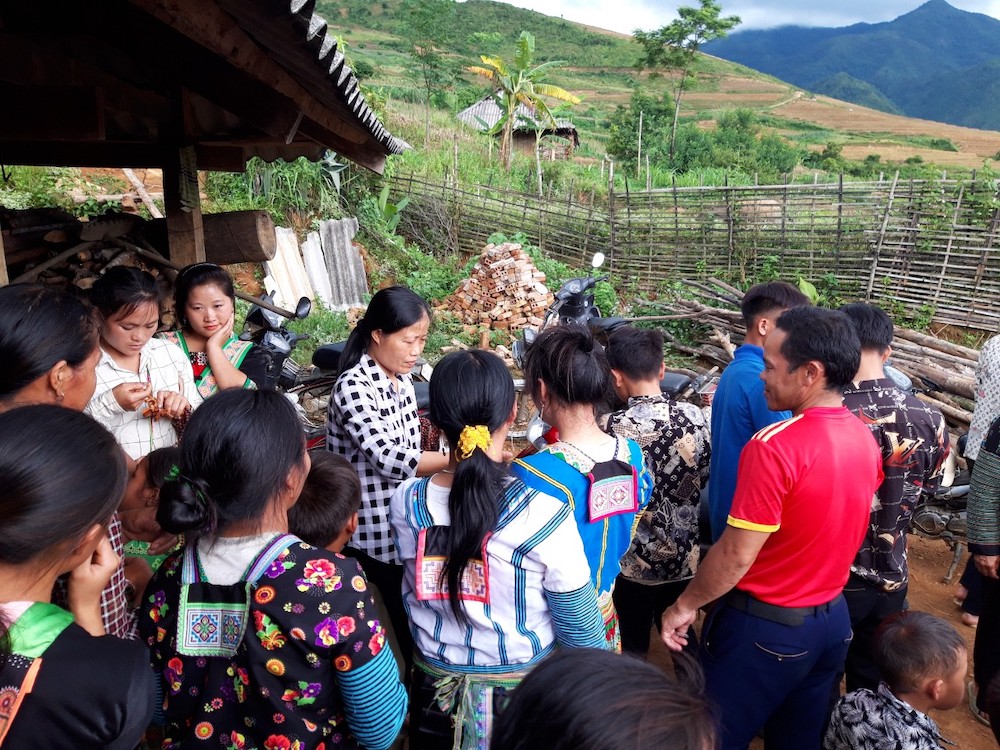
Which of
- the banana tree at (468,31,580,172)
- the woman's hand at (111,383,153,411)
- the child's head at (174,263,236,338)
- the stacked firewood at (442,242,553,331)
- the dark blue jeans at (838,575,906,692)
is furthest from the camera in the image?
the banana tree at (468,31,580,172)

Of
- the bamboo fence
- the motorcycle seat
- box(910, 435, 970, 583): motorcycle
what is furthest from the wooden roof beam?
the bamboo fence

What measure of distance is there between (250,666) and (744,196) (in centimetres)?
1175

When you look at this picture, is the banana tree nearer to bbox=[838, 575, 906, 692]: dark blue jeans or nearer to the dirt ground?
the dirt ground

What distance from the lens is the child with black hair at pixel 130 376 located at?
2.27m

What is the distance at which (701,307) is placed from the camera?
974 cm

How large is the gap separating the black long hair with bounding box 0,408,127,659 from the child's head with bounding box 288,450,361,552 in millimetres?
614

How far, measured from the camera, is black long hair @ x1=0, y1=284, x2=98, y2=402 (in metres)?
1.62

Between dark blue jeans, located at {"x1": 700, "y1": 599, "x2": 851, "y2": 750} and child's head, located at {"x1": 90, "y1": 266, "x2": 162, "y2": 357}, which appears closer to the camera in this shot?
dark blue jeans, located at {"x1": 700, "y1": 599, "x2": 851, "y2": 750}

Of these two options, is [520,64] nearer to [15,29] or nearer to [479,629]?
[15,29]

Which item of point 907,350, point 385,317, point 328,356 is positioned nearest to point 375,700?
point 385,317

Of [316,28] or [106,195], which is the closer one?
[316,28]

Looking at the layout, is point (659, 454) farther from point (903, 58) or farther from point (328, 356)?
point (903, 58)

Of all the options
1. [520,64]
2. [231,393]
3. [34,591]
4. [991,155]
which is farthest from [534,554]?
[991,155]

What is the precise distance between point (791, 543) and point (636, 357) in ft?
2.96
